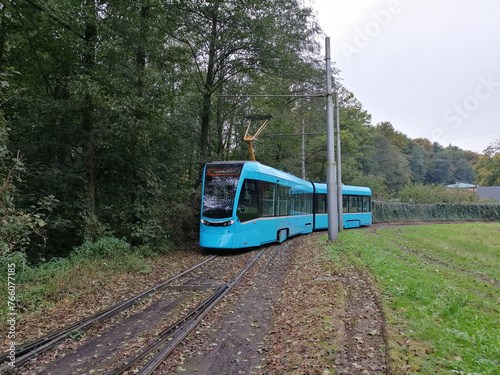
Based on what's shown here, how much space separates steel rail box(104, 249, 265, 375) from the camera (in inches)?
161

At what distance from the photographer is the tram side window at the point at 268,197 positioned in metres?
13.5

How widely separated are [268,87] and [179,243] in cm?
1285

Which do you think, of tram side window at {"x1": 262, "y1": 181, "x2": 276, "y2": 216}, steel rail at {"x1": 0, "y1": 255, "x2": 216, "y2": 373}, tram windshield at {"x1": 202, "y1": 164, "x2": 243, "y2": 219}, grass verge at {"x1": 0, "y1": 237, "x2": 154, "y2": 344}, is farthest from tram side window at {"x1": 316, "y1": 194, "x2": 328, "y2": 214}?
steel rail at {"x1": 0, "y1": 255, "x2": 216, "y2": 373}

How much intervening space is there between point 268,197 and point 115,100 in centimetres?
676

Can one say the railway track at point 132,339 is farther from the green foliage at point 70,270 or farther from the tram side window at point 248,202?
the tram side window at point 248,202

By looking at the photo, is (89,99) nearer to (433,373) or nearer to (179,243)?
(179,243)

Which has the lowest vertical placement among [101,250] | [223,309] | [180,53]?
[223,309]

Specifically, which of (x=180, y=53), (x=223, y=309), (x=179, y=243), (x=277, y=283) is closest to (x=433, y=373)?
(x=223, y=309)

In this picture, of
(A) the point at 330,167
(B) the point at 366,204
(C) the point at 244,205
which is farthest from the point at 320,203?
(C) the point at 244,205

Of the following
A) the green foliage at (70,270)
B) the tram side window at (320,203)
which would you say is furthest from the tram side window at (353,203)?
the green foliage at (70,270)

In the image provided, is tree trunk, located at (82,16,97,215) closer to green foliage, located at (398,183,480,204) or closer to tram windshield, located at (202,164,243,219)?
tram windshield, located at (202,164,243,219)

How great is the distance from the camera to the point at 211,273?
31.0 ft

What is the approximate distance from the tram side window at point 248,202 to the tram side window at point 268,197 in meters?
0.53

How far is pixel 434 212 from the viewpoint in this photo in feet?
141
